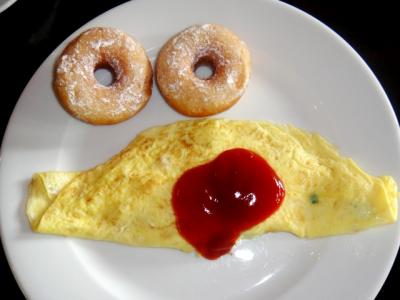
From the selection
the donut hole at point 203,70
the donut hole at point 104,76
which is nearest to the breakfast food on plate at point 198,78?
the donut hole at point 203,70

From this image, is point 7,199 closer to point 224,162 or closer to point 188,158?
point 188,158

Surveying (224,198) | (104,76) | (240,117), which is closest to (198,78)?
(240,117)

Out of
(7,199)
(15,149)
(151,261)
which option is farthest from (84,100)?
(151,261)

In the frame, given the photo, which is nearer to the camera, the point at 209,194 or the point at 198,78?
the point at 209,194

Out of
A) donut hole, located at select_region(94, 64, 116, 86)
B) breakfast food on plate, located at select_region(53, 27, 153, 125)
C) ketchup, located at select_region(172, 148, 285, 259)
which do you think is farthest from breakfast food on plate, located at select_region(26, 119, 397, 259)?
donut hole, located at select_region(94, 64, 116, 86)

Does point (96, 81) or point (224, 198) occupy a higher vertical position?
point (96, 81)

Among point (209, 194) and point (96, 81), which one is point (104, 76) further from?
point (209, 194)

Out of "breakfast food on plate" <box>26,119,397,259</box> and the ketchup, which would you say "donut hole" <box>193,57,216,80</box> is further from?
the ketchup
